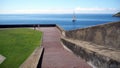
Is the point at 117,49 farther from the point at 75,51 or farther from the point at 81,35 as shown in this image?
the point at 81,35

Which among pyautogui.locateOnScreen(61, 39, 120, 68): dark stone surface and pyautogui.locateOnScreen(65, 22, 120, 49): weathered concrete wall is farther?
pyautogui.locateOnScreen(65, 22, 120, 49): weathered concrete wall

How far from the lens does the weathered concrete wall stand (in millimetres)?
10545

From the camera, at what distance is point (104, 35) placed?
1160 centimetres

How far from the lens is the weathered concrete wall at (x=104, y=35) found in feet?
34.6

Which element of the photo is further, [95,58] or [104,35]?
[104,35]

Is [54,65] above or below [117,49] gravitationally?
below

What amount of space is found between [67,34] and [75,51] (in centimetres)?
682

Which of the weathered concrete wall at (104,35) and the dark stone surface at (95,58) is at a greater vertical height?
the weathered concrete wall at (104,35)

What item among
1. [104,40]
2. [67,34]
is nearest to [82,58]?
[104,40]

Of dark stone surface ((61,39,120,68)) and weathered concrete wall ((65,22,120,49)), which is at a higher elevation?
weathered concrete wall ((65,22,120,49))

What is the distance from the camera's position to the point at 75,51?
12578mm

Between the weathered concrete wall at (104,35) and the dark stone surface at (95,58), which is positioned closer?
the dark stone surface at (95,58)

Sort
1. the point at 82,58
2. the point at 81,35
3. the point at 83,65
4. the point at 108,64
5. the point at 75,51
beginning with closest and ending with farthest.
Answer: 1. the point at 108,64
2. the point at 83,65
3. the point at 82,58
4. the point at 75,51
5. the point at 81,35

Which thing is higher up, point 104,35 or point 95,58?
point 104,35
